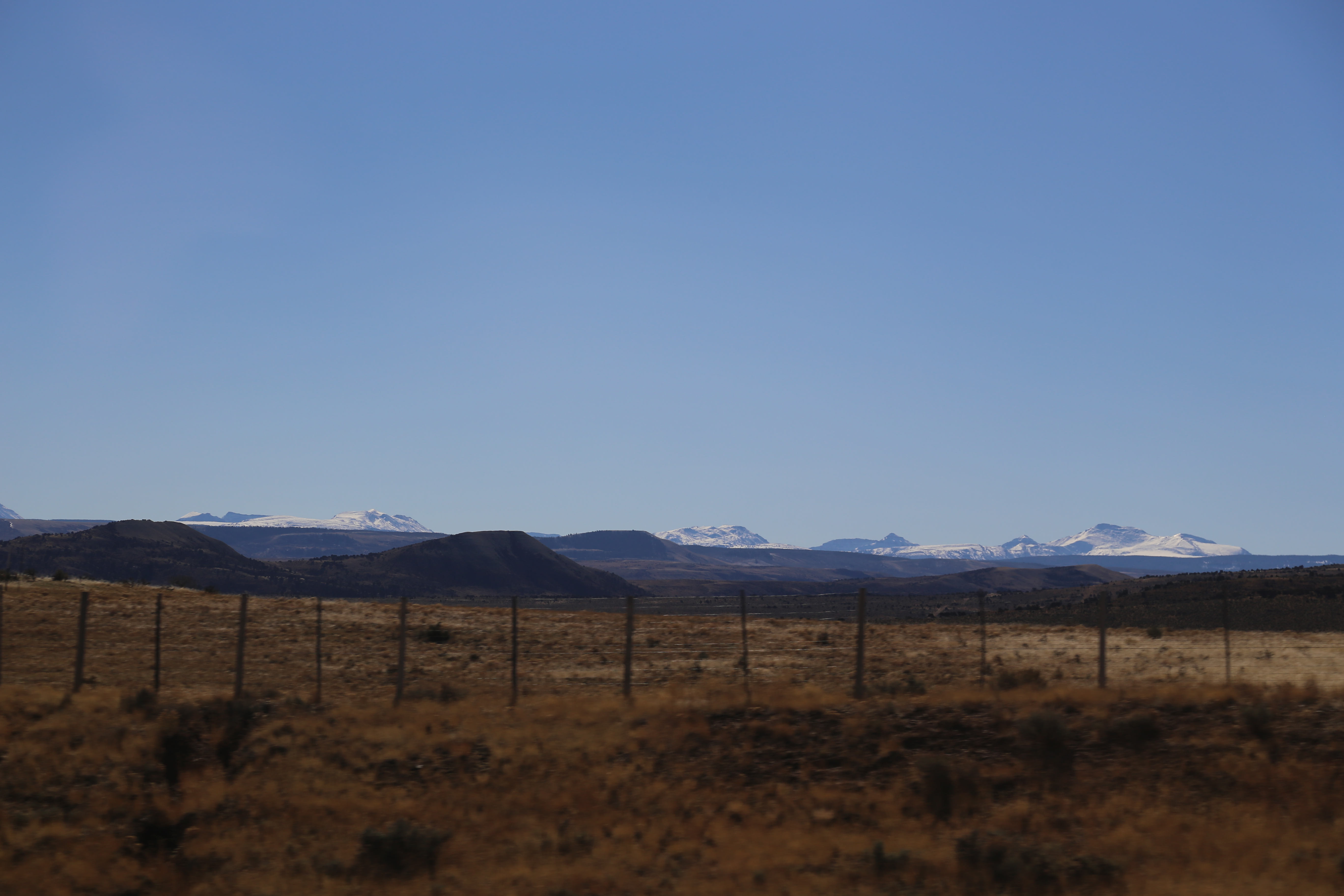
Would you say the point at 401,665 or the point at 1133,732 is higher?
the point at 401,665

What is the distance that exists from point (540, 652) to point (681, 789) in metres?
19.9

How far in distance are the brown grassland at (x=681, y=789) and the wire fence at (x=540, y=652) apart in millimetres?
1360

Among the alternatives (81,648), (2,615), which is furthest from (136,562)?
(81,648)

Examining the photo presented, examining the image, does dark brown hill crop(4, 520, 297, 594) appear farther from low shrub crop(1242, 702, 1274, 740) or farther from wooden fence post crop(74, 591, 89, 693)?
low shrub crop(1242, 702, 1274, 740)

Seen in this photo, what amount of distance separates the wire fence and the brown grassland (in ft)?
4.46

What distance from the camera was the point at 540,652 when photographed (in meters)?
38.5

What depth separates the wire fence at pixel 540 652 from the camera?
93.5 feet

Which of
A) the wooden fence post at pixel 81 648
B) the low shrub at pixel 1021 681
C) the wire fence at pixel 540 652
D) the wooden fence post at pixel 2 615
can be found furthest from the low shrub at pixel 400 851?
the wooden fence post at pixel 2 615

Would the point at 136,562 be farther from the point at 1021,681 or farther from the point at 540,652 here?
the point at 1021,681

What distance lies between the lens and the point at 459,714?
23.6m

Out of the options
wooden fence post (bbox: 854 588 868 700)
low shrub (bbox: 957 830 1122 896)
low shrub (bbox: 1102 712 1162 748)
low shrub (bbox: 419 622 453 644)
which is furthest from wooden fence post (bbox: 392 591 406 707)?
low shrub (bbox: 1102 712 1162 748)

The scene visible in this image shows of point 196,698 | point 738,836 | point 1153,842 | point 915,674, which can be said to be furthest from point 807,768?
point 196,698

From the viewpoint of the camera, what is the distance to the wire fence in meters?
28.5

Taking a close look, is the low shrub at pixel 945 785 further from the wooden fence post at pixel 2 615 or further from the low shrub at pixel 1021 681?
the wooden fence post at pixel 2 615
